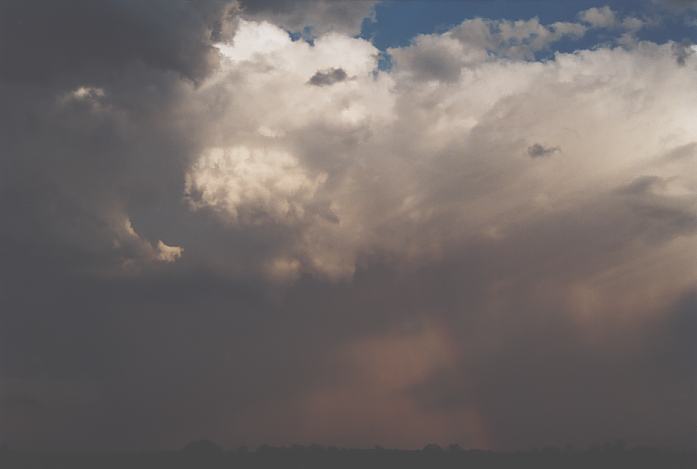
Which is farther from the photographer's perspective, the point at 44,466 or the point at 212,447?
the point at 212,447

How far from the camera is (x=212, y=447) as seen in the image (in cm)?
19738

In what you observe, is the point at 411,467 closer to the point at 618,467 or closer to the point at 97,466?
the point at 618,467

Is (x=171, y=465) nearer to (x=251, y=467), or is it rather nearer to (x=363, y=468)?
(x=251, y=467)

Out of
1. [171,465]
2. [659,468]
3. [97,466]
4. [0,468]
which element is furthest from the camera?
[659,468]

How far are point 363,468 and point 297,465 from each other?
18.8m

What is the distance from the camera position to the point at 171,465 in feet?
588

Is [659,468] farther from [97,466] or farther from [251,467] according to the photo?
[97,466]

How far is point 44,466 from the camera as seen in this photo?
153625 millimetres

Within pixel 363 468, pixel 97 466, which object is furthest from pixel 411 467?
pixel 97 466

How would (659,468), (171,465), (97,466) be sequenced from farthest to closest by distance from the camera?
1. (659,468)
2. (171,465)
3. (97,466)

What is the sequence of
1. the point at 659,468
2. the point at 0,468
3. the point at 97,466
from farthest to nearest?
the point at 659,468, the point at 97,466, the point at 0,468

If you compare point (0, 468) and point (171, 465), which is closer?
point (0, 468)

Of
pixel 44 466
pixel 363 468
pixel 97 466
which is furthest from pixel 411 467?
pixel 44 466

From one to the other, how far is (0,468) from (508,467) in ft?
428
